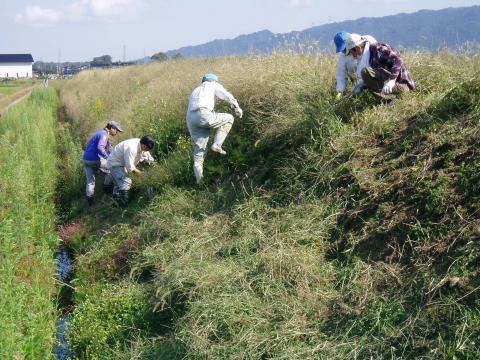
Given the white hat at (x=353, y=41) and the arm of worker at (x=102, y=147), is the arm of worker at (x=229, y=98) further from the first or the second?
the arm of worker at (x=102, y=147)

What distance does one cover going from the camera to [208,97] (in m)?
8.83

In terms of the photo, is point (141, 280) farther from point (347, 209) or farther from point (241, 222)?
point (347, 209)

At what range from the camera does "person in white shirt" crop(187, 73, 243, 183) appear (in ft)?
28.9

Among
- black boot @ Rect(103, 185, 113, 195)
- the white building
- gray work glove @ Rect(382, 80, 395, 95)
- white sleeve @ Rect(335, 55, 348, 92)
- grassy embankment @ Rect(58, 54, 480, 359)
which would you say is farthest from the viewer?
the white building

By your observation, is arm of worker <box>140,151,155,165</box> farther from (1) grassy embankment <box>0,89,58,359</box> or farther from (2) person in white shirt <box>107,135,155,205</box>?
(1) grassy embankment <box>0,89,58,359</box>

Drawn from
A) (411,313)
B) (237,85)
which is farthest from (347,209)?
(237,85)

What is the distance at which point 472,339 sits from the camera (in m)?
4.06

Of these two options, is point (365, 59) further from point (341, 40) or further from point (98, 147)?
point (98, 147)

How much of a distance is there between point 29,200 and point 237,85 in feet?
14.2

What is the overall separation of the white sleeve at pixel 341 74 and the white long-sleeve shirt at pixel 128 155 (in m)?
3.89

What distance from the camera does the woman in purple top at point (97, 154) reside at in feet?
36.8

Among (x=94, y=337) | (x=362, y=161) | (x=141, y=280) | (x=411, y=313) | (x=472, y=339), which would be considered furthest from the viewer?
(x=141, y=280)

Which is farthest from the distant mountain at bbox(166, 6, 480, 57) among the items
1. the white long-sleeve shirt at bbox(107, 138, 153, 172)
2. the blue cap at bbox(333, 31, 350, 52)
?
the white long-sleeve shirt at bbox(107, 138, 153, 172)

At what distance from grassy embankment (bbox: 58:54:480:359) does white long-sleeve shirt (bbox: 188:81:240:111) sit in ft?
2.35
